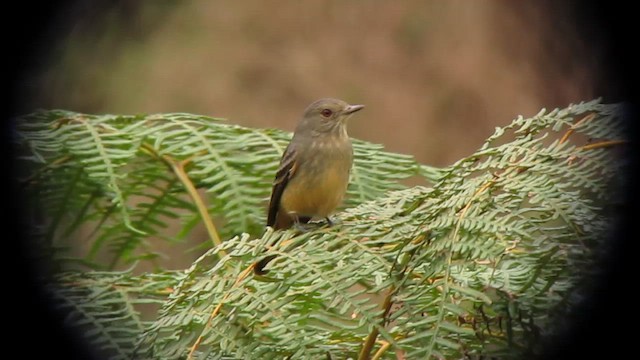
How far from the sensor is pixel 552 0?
127 inches

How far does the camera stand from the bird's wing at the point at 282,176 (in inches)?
81.8

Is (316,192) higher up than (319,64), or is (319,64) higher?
(319,64)

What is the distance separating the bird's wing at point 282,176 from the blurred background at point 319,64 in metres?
1.71

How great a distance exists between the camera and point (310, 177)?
2166 millimetres

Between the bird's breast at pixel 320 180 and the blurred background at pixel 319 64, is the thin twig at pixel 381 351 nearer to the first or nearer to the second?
the bird's breast at pixel 320 180

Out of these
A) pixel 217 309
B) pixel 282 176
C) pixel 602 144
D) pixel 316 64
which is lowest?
pixel 217 309

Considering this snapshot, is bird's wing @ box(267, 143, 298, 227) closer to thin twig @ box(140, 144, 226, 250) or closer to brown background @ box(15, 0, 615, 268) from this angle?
thin twig @ box(140, 144, 226, 250)

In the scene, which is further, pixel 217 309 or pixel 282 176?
pixel 282 176

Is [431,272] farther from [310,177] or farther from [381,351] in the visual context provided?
[310,177]

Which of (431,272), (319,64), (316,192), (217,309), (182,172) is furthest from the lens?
(319,64)

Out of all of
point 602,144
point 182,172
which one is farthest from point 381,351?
point 182,172

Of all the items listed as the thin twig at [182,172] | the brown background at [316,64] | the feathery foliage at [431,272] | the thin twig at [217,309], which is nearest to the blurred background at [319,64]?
the brown background at [316,64]

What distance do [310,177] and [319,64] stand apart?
10.5ft

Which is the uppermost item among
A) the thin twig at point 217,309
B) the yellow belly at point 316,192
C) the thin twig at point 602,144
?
the thin twig at point 602,144
